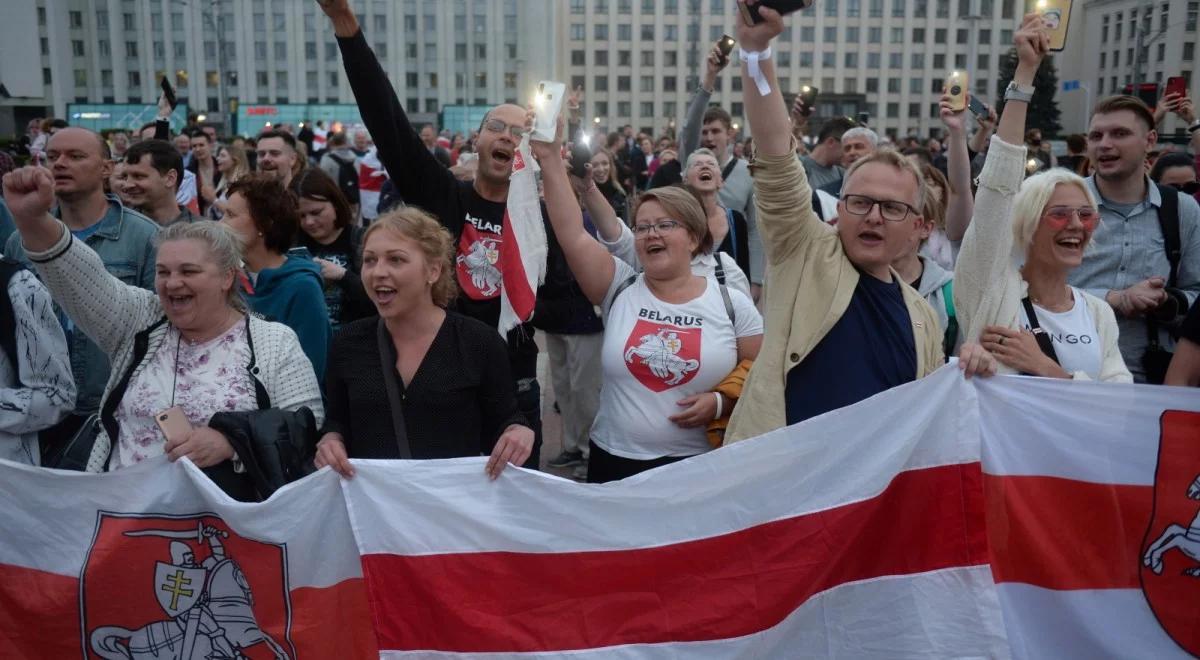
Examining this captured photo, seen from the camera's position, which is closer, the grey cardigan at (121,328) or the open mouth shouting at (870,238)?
the open mouth shouting at (870,238)

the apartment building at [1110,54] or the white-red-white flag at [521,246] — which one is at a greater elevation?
the apartment building at [1110,54]

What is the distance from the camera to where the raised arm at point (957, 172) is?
15.3 feet

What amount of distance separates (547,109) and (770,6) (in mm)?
1062

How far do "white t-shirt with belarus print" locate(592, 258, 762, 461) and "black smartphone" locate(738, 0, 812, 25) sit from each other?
1.16m

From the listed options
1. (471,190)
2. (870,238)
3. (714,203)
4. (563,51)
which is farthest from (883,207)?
(563,51)

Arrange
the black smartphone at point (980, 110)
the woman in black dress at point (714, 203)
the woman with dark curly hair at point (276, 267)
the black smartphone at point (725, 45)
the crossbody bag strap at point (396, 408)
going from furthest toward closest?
1. the black smartphone at point (980, 110)
2. the woman in black dress at point (714, 203)
3. the black smartphone at point (725, 45)
4. the woman with dark curly hair at point (276, 267)
5. the crossbody bag strap at point (396, 408)

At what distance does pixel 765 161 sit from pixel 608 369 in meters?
1.09

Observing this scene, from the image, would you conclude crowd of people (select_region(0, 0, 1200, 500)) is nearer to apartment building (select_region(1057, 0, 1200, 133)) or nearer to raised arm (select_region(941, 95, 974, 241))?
raised arm (select_region(941, 95, 974, 241))

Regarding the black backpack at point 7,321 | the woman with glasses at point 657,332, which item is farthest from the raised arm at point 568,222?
the black backpack at point 7,321

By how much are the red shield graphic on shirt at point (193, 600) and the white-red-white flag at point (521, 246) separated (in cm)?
121

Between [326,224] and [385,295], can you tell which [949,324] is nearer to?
[385,295]

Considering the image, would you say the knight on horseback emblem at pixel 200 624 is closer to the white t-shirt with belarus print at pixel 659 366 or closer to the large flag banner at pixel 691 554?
the large flag banner at pixel 691 554

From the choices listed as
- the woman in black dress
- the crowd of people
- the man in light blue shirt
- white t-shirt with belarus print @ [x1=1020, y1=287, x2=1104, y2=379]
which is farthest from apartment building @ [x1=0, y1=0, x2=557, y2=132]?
white t-shirt with belarus print @ [x1=1020, y1=287, x2=1104, y2=379]

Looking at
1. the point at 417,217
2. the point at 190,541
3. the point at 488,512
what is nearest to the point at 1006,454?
the point at 488,512
